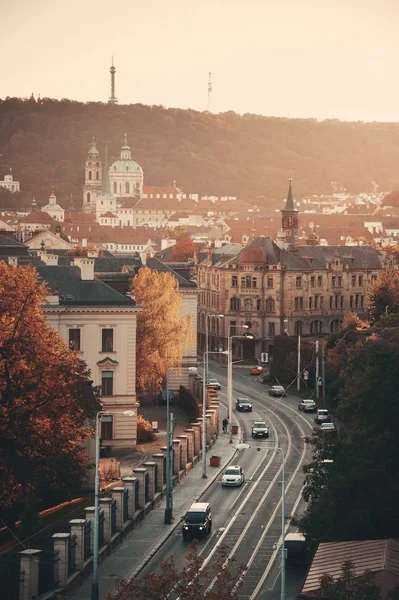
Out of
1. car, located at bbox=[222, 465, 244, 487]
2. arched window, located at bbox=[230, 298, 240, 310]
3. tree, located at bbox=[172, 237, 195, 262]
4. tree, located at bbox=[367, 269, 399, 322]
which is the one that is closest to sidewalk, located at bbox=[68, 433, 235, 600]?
car, located at bbox=[222, 465, 244, 487]

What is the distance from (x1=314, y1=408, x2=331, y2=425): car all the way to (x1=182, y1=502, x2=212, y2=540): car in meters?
31.2

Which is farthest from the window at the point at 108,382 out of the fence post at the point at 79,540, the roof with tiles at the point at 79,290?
the fence post at the point at 79,540

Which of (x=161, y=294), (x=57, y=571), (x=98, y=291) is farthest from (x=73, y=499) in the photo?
(x=161, y=294)

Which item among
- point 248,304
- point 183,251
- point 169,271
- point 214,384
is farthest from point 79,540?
point 183,251

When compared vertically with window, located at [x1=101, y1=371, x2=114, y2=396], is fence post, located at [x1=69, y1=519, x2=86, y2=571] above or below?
below

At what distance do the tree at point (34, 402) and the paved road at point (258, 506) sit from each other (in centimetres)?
549

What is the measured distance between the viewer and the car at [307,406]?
3728 inches

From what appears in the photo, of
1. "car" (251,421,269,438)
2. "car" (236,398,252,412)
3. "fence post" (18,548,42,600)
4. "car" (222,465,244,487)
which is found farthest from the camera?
"car" (236,398,252,412)

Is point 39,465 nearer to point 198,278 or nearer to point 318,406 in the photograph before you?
point 318,406

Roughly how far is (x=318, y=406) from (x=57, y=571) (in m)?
49.7

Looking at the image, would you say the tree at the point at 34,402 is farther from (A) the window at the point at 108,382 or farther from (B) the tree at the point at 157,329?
(B) the tree at the point at 157,329

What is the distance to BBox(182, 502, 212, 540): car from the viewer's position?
5709cm

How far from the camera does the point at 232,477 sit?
6825 centimetres

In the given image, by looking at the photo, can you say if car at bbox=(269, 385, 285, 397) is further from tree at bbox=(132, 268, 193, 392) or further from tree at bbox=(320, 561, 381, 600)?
tree at bbox=(320, 561, 381, 600)
